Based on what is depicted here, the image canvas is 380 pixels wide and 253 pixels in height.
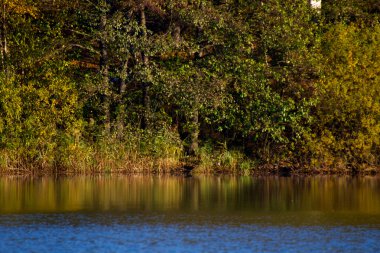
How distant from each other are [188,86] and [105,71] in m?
3.50

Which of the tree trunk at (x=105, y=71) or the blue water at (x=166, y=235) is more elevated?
the tree trunk at (x=105, y=71)

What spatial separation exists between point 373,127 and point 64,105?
12.3 meters

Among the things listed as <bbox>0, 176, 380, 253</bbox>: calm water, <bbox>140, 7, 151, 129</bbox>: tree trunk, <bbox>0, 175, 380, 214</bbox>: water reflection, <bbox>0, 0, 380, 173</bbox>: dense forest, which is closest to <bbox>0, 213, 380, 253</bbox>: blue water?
<bbox>0, 176, 380, 253</bbox>: calm water

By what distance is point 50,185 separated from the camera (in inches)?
1314

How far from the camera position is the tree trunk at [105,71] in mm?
38719

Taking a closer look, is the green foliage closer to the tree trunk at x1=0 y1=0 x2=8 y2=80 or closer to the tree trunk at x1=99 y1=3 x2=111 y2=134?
the tree trunk at x1=99 y1=3 x2=111 y2=134

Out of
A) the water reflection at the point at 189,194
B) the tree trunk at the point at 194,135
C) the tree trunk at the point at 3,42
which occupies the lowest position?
the water reflection at the point at 189,194

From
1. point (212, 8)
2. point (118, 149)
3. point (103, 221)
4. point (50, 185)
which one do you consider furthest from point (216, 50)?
point (103, 221)

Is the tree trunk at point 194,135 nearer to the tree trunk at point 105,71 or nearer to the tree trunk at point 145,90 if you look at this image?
the tree trunk at point 145,90

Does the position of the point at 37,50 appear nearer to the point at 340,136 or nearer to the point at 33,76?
the point at 33,76

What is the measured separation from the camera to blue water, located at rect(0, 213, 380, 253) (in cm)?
2011

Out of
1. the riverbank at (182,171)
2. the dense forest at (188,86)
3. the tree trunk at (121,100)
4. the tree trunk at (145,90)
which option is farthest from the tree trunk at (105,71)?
the riverbank at (182,171)

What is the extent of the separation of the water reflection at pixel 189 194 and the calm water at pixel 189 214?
3 cm

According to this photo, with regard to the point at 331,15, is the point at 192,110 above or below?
below
